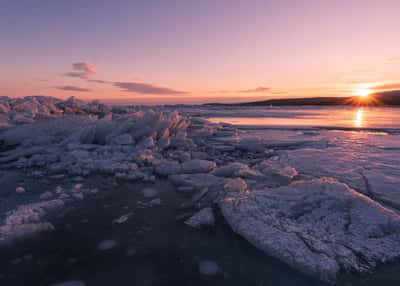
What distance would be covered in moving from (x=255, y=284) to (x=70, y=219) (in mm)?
1634

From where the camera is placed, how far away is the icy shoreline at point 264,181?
174 centimetres

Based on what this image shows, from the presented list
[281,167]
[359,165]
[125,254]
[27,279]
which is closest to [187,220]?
[125,254]

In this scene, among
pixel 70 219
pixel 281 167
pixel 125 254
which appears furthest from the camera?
pixel 281 167

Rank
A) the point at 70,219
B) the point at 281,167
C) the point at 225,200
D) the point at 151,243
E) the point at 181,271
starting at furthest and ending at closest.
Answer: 1. the point at 281,167
2. the point at 225,200
3. the point at 70,219
4. the point at 151,243
5. the point at 181,271

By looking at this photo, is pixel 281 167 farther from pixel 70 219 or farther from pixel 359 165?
pixel 70 219

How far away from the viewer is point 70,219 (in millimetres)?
2145

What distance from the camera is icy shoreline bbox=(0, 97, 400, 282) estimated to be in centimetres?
174

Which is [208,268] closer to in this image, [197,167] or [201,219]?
[201,219]

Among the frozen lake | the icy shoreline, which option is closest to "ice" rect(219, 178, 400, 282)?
the icy shoreline

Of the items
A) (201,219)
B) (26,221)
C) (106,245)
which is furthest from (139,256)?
(26,221)

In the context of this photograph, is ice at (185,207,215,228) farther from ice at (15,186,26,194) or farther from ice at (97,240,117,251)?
ice at (15,186,26,194)

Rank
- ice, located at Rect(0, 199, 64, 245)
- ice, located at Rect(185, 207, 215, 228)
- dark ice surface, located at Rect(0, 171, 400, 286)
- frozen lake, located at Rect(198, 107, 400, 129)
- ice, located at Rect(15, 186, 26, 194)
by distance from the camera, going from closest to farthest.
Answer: dark ice surface, located at Rect(0, 171, 400, 286) → ice, located at Rect(0, 199, 64, 245) → ice, located at Rect(185, 207, 215, 228) → ice, located at Rect(15, 186, 26, 194) → frozen lake, located at Rect(198, 107, 400, 129)

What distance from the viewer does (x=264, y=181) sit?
3.09 m

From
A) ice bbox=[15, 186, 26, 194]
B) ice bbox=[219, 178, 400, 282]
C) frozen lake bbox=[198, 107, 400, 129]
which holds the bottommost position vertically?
frozen lake bbox=[198, 107, 400, 129]
